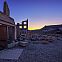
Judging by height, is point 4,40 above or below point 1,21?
below

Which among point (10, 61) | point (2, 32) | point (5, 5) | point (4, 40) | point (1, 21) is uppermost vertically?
point (5, 5)

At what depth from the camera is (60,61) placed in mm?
8094

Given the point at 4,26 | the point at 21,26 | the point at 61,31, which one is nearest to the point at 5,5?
the point at 4,26

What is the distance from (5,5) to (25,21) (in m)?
12.0

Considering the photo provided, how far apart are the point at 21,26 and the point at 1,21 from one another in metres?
17.2

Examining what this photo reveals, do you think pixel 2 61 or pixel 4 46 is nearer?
pixel 2 61

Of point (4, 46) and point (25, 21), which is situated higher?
point (25, 21)

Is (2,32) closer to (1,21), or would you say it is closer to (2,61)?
(1,21)

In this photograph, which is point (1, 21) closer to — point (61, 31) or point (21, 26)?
point (21, 26)

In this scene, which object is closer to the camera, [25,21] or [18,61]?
[18,61]

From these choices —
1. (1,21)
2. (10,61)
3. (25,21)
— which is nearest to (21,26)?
(25,21)

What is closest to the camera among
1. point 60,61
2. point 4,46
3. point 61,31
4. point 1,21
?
point 60,61

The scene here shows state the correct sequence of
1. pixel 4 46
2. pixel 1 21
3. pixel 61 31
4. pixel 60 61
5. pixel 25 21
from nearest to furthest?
pixel 60 61, pixel 1 21, pixel 4 46, pixel 25 21, pixel 61 31

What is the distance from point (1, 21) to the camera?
36.6 ft
